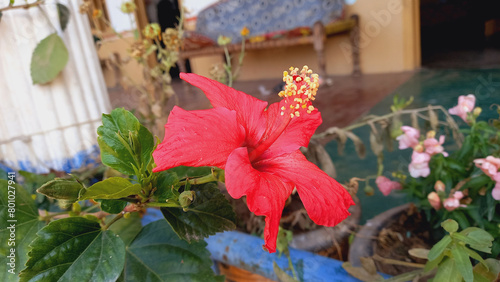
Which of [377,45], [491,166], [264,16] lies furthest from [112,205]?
[264,16]

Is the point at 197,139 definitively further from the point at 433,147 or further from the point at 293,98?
the point at 433,147

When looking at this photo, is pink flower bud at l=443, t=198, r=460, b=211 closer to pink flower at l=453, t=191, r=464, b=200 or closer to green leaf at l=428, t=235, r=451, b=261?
pink flower at l=453, t=191, r=464, b=200

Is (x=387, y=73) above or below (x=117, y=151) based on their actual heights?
below

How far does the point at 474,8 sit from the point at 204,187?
953cm

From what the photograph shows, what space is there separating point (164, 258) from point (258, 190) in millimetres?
222

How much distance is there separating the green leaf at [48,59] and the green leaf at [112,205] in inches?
26.1

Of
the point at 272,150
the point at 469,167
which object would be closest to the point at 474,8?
the point at 469,167

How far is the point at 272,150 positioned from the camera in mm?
405

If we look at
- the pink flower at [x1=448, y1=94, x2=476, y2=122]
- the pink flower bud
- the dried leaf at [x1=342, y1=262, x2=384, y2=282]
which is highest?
the pink flower at [x1=448, y1=94, x2=476, y2=122]

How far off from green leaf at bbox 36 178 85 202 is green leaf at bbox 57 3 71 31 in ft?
2.39

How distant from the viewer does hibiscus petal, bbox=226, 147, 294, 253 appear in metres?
0.30

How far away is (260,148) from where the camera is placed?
38 cm

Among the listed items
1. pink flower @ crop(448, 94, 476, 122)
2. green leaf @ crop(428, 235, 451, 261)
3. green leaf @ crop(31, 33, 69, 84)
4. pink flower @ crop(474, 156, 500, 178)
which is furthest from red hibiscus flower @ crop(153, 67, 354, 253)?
green leaf @ crop(31, 33, 69, 84)

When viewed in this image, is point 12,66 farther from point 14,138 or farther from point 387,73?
point 387,73
